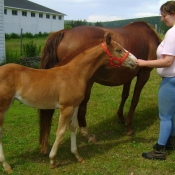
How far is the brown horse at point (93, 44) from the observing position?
396 cm

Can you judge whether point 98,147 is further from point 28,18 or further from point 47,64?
point 28,18

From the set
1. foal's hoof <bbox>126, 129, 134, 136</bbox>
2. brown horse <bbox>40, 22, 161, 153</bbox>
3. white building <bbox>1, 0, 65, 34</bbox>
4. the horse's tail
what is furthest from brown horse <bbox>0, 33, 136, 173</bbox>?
white building <bbox>1, 0, 65, 34</bbox>

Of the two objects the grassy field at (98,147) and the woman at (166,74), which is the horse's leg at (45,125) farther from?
the woman at (166,74)

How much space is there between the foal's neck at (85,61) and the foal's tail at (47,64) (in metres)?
0.60

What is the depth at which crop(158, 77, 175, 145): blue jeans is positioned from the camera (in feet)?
12.0

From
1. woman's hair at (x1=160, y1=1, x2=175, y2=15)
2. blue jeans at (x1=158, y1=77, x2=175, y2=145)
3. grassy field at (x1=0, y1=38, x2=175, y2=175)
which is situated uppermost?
woman's hair at (x1=160, y1=1, x2=175, y2=15)

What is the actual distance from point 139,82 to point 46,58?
194cm

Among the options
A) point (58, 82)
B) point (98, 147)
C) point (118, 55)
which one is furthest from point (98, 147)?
point (118, 55)

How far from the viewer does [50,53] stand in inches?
161

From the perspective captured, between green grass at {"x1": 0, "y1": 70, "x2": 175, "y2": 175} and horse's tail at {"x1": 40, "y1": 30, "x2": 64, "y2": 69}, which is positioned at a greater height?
horse's tail at {"x1": 40, "y1": 30, "x2": 64, "y2": 69}

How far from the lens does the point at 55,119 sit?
5.89 meters

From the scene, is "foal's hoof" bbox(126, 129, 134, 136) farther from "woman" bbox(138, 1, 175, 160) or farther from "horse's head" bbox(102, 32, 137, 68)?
"horse's head" bbox(102, 32, 137, 68)

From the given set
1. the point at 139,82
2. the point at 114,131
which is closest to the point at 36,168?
the point at 114,131

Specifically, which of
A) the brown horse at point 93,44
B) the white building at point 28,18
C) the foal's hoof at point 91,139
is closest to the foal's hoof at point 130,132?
the brown horse at point 93,44
